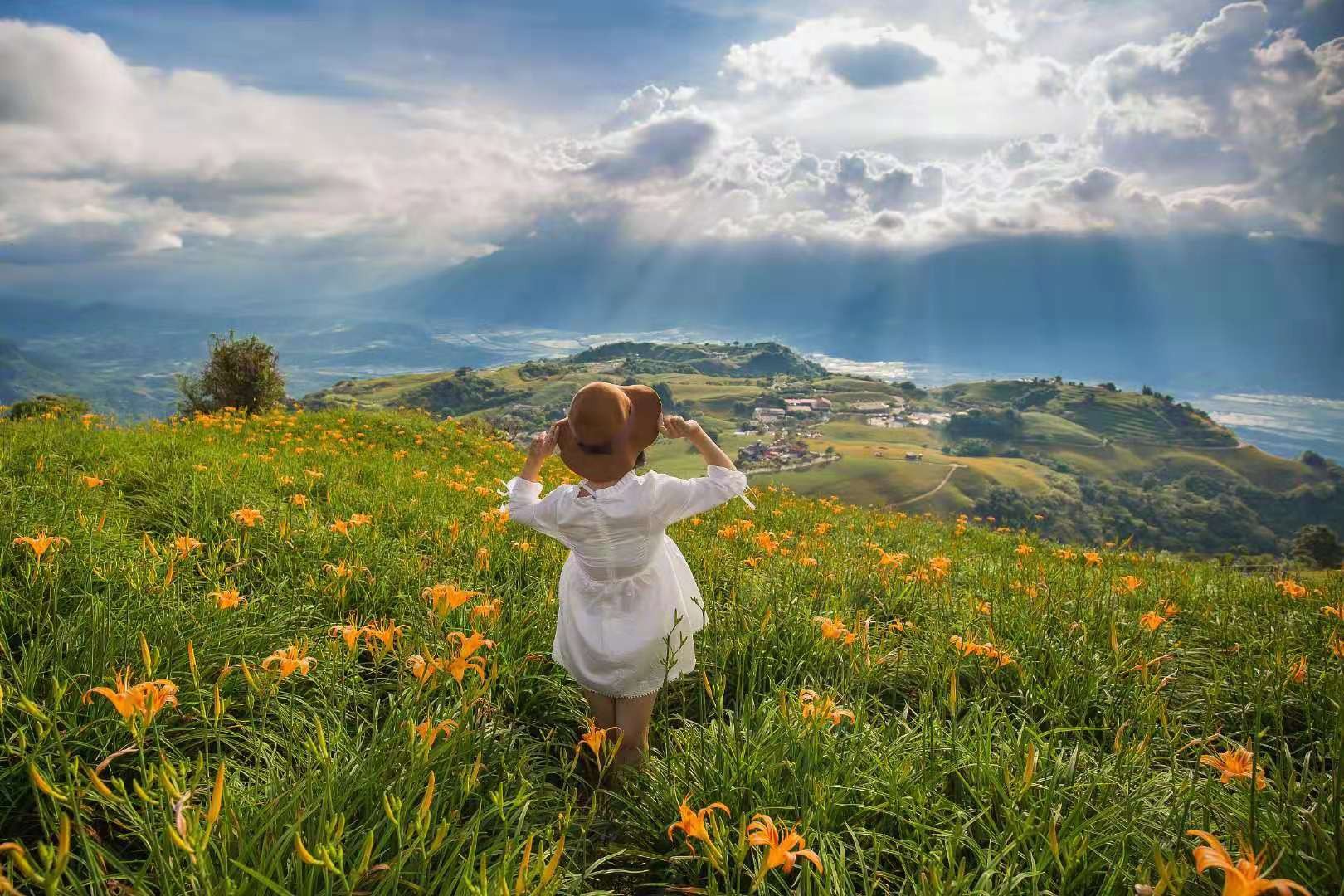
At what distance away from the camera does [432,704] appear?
2.59 m

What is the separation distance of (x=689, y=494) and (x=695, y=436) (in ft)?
0.95

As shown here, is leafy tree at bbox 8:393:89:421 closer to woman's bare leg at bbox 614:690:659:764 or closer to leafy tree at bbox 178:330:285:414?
leafy tree at bbox 178:330:285:414

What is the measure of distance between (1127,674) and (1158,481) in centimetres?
17448

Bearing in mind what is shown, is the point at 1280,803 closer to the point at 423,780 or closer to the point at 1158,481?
the point at 423,780

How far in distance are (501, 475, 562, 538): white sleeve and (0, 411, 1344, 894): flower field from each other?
1.47ft

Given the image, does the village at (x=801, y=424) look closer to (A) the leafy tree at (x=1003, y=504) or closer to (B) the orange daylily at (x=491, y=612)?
(A) the leafy tree at (x=1003, y=504)

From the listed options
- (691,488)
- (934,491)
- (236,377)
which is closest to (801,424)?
(934,491)

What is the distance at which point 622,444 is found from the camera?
294cm

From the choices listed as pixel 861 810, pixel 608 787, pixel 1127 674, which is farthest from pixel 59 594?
pixel 1127 674

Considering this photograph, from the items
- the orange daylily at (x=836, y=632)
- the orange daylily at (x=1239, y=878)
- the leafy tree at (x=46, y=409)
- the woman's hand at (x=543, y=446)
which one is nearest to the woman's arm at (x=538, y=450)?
the woman's hand at (x=543, y=446)

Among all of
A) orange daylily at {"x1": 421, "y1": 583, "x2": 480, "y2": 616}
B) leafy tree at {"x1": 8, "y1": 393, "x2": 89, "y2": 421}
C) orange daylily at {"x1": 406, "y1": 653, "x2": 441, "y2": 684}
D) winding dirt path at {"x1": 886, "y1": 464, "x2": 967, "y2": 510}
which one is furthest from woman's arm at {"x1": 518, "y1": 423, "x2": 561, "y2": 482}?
winding dirt path at {"x1": 886, "y1": 464, "x2": 967, "y2": 510}

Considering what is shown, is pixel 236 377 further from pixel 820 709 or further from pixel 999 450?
pixel 999 450

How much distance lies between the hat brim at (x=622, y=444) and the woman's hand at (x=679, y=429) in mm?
59

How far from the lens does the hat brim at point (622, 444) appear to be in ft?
9.66
